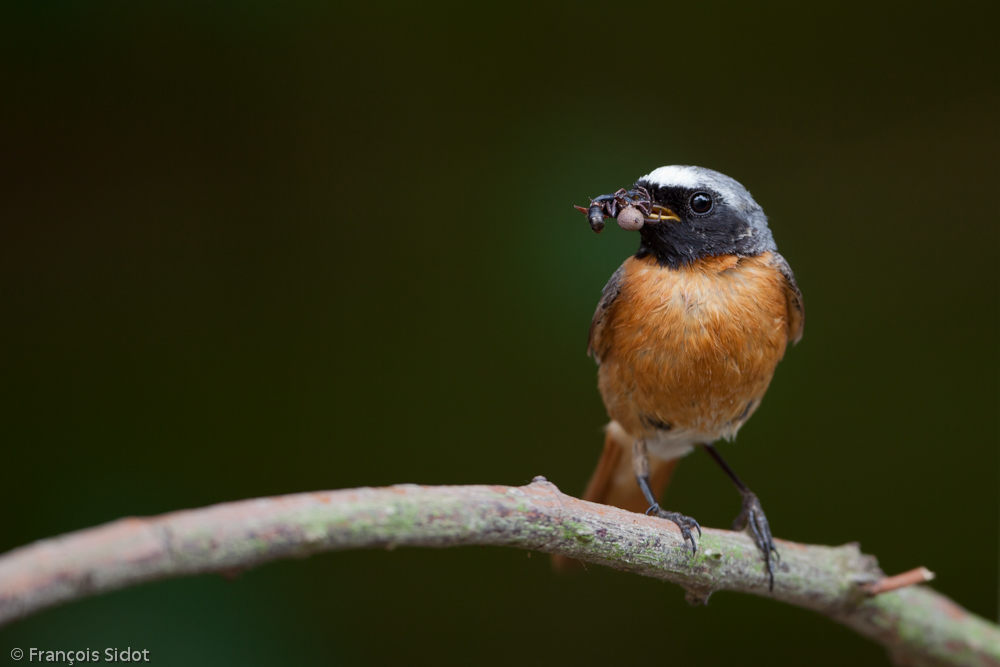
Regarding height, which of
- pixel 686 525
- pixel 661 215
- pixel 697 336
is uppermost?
pixel 661 215

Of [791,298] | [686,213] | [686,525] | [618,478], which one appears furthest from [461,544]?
[618,478]

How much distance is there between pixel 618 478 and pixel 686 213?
0.98m

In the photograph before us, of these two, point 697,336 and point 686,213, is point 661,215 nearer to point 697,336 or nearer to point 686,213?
point 686,213

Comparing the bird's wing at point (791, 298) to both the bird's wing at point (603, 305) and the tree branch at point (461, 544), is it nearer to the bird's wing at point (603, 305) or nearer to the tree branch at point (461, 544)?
the bird's wing at point (603, 305)

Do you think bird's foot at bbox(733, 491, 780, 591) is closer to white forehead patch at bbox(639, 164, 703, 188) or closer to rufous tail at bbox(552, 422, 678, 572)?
rufous tail at bbox(552, 422, 678, 572)

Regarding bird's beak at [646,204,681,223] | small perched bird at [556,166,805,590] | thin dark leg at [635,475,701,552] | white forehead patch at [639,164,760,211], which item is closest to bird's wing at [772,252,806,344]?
small perched bird at [556,166,805,590]

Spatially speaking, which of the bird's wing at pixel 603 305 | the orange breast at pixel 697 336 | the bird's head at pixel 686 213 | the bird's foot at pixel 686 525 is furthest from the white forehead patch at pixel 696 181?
the bird's foot at pixel 686 525

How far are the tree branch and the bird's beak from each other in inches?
26.1

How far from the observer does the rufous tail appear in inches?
92.4

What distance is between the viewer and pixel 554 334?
2863 millimetres

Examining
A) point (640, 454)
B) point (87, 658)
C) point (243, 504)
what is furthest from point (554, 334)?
point (243, 504)

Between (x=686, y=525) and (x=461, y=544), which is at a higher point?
(x=461, y=544)

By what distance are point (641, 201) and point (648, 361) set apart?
0.37m

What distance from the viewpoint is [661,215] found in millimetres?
1747
